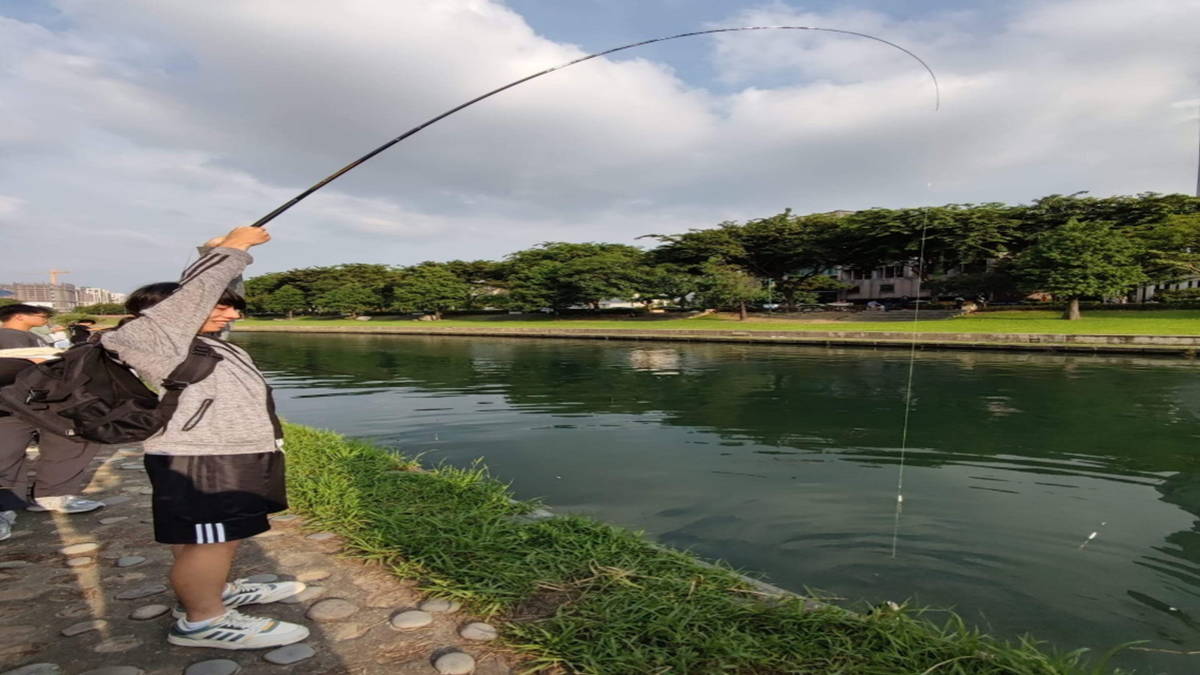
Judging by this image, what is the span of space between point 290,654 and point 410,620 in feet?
1.41

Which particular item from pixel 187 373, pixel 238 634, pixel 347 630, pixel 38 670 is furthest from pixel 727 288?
pixel 38 670

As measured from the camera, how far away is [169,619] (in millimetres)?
2318

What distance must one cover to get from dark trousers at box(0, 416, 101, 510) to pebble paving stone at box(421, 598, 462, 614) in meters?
2.72

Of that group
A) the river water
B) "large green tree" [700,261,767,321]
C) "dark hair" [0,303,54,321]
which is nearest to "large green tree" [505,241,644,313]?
"large green tree" [700,261,767,321]

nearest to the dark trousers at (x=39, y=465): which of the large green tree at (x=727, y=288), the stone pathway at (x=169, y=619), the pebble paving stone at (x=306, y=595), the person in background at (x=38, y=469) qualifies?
the person in background at (x=38, y=469)

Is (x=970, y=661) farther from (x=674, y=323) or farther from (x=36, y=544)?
(x=674, y=323)

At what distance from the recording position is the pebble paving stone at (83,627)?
2.20 m

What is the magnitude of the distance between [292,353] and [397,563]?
23174 mm

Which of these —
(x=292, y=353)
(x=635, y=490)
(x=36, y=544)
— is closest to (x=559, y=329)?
(x=292, y=353)

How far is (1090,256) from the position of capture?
24531 millimetres

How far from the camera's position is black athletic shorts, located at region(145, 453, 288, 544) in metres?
1.93

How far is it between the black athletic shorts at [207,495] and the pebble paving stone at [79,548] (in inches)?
63.2

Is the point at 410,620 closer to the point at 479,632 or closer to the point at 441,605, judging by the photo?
the point at 441,605

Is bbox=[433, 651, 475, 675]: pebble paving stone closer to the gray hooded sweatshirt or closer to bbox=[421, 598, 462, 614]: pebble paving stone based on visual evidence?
bbox=[421, 598, 462, 614]: pebble paving stone
